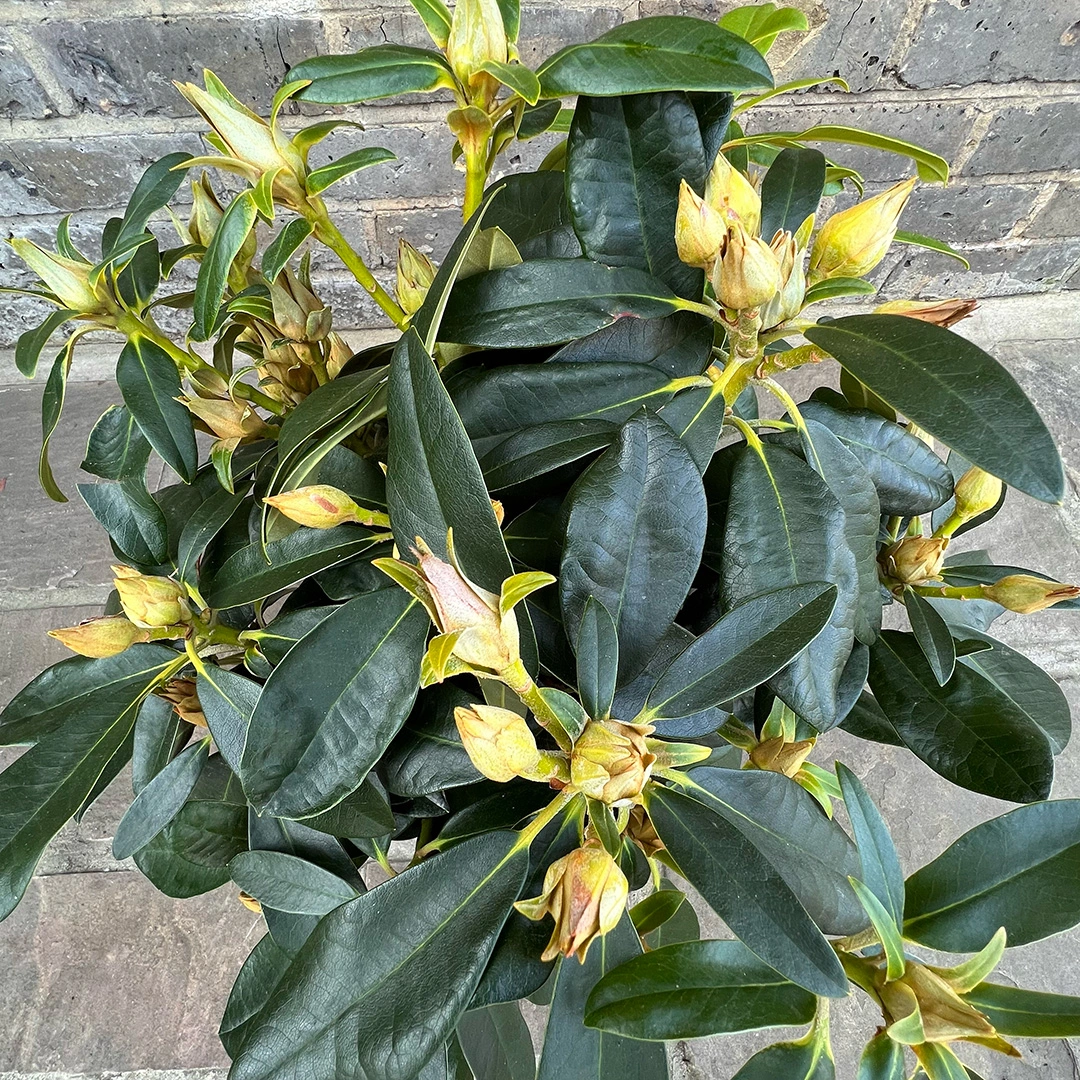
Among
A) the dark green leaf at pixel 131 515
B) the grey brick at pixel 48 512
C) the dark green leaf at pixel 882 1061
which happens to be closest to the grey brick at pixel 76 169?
the grey brick at pixel 48 512

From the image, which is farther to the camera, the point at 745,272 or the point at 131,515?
the point at 131,515

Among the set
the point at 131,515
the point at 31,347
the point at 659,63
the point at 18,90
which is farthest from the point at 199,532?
the point at 18,90

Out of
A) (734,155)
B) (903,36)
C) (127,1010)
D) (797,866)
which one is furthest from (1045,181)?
(127,1010)

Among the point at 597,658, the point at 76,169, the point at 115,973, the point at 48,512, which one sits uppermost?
the point at 597,658

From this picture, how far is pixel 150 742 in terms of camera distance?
20.6 inches

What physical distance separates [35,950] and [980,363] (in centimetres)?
116

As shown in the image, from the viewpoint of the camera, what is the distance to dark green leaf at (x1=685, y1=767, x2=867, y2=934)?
1.23ft

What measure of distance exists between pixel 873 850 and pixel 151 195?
0.54 meters

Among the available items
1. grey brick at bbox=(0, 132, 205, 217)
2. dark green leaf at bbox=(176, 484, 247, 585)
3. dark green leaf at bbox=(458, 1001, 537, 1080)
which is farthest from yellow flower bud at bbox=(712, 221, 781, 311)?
grey brick at bbox=(0, 132, 205, 217)

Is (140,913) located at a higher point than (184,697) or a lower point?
lower

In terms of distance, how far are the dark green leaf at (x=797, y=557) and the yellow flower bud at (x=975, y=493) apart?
0.15 m

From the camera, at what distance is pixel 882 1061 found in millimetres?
365

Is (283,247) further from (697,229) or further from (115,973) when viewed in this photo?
(115,973)

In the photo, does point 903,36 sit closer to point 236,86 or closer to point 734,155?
point 734,155
